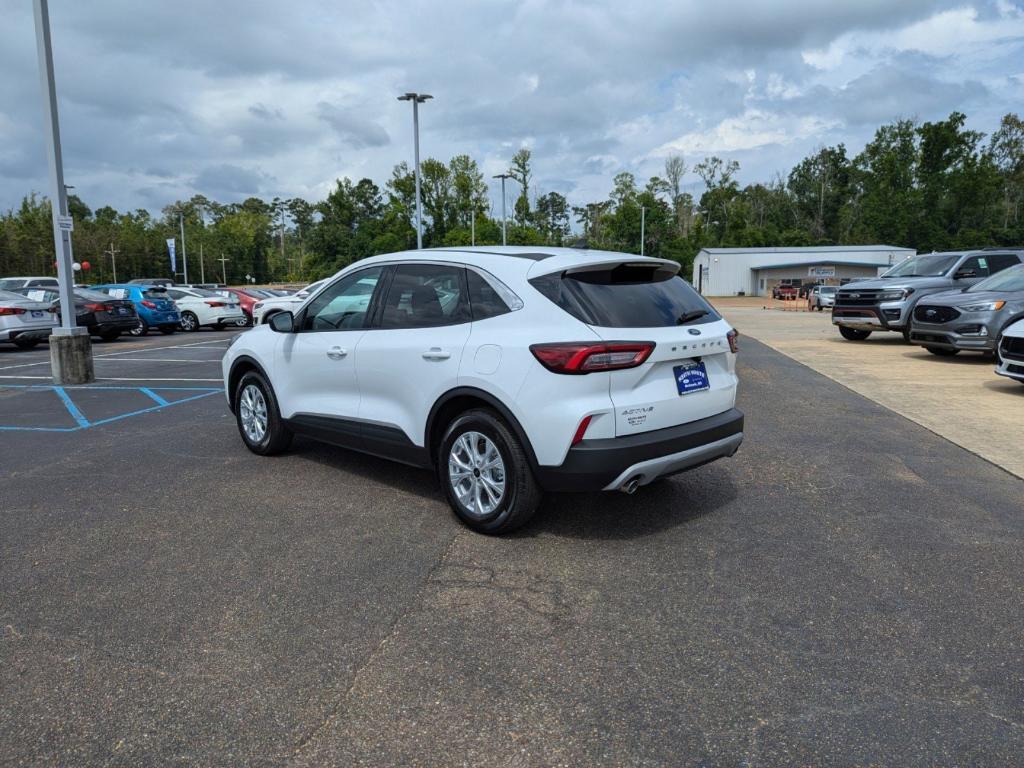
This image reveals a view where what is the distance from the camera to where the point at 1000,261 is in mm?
15812

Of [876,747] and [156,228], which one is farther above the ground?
[156,228]

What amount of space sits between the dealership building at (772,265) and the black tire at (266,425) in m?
65.6

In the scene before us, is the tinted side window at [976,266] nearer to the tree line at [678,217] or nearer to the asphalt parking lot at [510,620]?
the asphalt parking lot at [510,620]

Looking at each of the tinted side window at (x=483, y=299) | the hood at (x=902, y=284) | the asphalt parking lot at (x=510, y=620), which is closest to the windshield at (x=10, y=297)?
the asphalt parking lot at (x=510, y=620)

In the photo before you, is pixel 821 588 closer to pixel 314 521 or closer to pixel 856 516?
pixel 856 516

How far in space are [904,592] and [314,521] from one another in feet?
10.9

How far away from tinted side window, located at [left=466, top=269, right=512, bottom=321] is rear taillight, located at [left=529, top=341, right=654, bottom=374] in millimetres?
442

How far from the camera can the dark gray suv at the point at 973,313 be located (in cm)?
1173

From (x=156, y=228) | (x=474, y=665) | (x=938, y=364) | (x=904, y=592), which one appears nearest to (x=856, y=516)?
(x=904, y=592)

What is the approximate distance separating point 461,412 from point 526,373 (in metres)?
0.64

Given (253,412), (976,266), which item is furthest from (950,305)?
(253,412)

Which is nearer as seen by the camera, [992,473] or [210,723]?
[210,723]

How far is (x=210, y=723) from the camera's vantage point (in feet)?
8.52

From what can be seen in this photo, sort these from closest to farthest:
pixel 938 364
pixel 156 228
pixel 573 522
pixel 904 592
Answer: pixel 904 592, pixel 573 522, pixel 938 364, pixel 156 228
